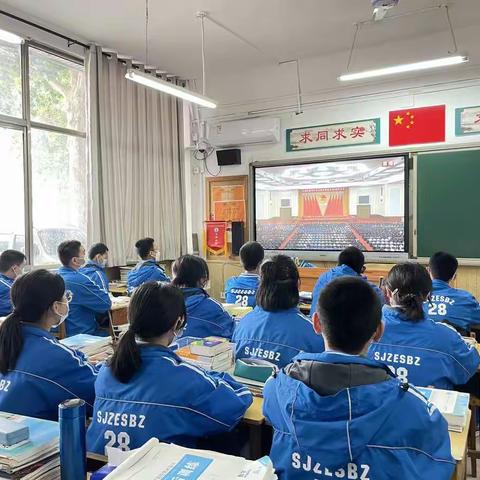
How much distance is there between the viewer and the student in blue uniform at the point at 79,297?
383 centimetres

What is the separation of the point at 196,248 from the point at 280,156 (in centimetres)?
188

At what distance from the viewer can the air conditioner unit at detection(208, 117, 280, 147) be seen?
6.34 m

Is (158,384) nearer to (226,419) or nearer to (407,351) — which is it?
(226,419)

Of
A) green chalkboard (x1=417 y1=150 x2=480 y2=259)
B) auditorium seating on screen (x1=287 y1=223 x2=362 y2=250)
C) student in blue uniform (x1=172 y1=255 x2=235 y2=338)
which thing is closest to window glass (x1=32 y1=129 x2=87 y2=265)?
auditorium seating on screen (x1=287 y1=223 x2=362 y2=250)

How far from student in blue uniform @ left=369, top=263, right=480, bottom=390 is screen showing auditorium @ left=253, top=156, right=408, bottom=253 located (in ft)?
12.3

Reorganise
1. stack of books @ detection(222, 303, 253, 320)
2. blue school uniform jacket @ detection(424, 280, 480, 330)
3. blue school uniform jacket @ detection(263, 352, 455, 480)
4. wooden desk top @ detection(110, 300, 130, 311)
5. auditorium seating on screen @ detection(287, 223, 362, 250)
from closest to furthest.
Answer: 1. blue school uniform jacket @ detection(263, 352, 455, 480)
2. blue school uniform jacket @ detection(424, 280, 480, 330)
3. stack of books @ detection(222, 303, 253, 320)
4. wooden desk top @ detection(110, 300, 130, 311)
5. auditorium seating on screen @ detection(287, 223, 362, 250)

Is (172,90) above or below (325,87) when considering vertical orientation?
below

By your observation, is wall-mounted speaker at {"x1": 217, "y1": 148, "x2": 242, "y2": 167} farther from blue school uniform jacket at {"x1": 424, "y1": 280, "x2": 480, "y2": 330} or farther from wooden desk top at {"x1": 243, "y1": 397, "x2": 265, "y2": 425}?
wooden desk top at {"x1": 243, "y1": 397, "x2": 265, "y2": 425}

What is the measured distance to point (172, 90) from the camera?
180 inches

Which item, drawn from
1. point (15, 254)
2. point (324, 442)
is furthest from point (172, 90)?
point (324, 442)

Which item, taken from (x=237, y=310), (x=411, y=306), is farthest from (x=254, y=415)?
(x=237, y=310)

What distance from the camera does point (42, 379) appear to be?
1697 millimetres

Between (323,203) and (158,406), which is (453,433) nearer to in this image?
(158,406)

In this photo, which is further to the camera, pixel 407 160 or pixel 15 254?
pixel 407 160
